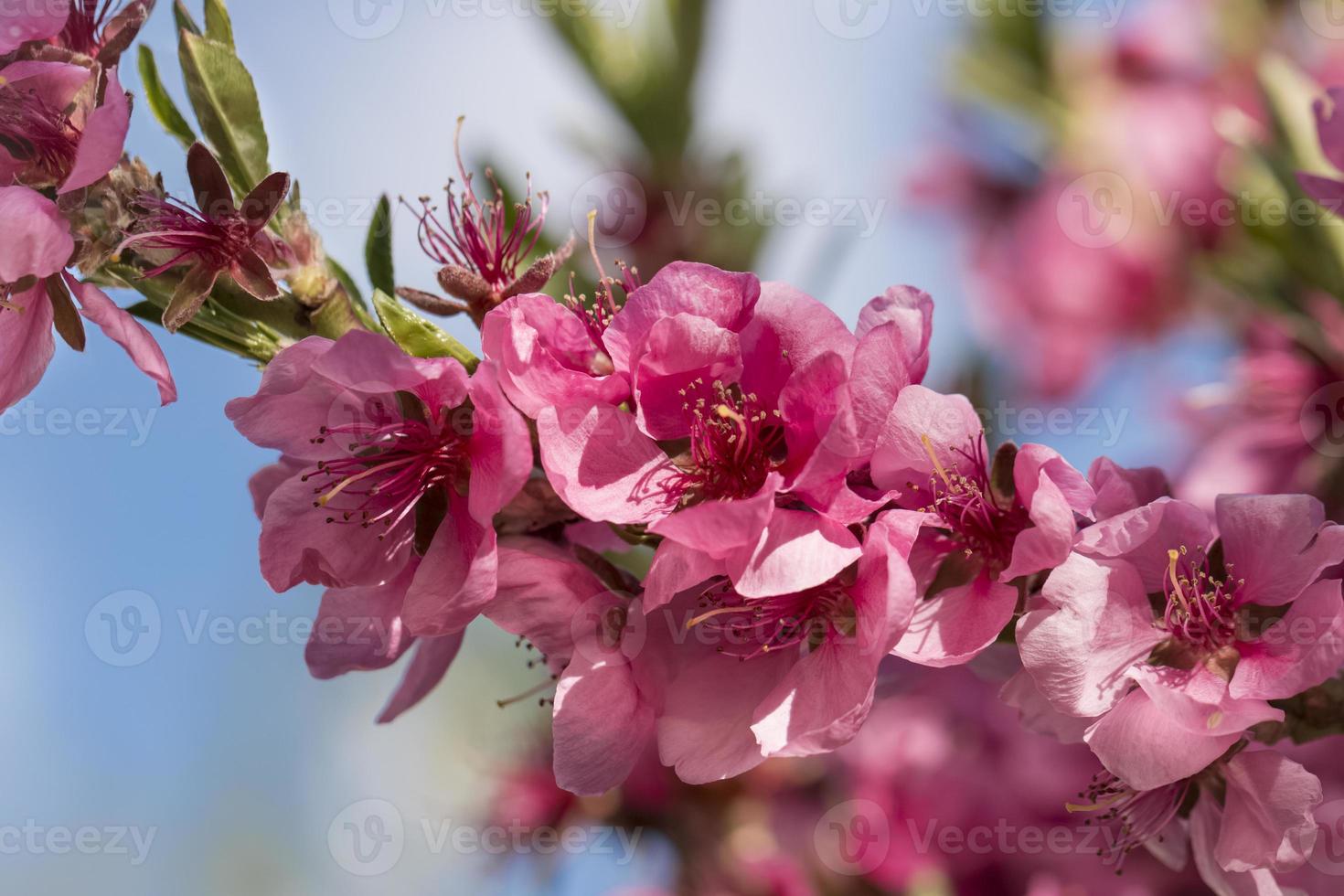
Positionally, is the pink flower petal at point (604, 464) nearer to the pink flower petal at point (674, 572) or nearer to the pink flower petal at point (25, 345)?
the pink flower petal at point (674, 572)

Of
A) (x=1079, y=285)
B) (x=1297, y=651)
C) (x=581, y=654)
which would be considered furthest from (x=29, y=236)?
(x=1079, y=285)

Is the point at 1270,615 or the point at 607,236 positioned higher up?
the point at 1270,615

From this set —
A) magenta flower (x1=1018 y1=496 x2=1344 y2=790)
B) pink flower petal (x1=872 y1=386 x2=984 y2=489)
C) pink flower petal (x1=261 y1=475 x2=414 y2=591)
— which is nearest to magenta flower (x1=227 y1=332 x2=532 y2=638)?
pink flower petal (x1=261 y1=475 x2=414 y2=591)

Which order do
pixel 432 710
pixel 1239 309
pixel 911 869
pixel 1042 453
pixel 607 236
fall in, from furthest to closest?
1. pixel 432 710
2. pixel 607 236
3. pixel 1239 309
4. pixel 911 869
5. pixel 1042 453

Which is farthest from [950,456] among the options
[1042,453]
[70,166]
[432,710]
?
[432,710]

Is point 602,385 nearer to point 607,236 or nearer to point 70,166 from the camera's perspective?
point 70,166

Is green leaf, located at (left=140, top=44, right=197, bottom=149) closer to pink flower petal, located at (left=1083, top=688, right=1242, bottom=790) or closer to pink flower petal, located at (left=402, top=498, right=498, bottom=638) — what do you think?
pink flower petal, located at (left=402, top=498, right=498, bottom=638)
